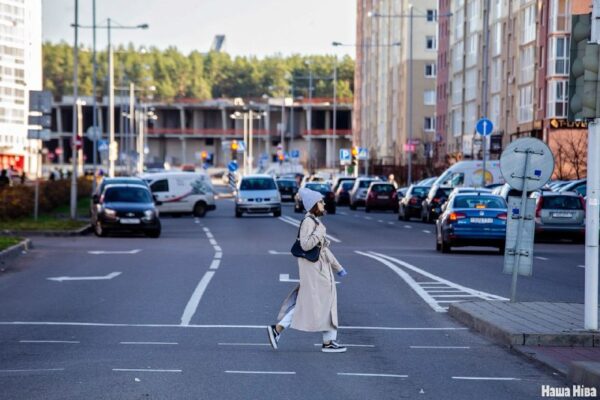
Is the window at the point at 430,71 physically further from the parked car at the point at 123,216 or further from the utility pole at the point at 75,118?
the parked car at the point at 123,216

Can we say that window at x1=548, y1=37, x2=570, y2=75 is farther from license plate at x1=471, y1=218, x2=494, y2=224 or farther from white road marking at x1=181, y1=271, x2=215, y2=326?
white road marking at x1=181, y1=271, x2=215, y2=326

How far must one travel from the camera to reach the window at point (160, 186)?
58.5 metres

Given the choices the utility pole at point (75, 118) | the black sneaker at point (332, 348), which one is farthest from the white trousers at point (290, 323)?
the utility pole at point (75, 118)

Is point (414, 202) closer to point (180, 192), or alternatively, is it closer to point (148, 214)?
point (180, 192)

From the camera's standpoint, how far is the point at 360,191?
7462 cm

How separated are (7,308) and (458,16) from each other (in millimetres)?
89572

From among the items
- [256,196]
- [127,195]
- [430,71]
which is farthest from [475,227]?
[430,71]

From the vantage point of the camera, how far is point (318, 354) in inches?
516

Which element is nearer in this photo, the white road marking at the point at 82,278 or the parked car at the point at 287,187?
the white road marking at the point at 82,278

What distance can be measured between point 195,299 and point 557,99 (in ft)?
186

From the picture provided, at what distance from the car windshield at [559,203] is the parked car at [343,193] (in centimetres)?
4244

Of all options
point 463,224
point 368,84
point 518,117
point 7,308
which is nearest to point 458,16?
point 518,117

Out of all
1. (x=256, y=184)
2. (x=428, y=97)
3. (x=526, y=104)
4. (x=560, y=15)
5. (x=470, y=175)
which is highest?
(x=560, y=15)

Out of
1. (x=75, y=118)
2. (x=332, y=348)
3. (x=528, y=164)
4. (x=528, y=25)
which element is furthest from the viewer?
(x=528, y=25)
